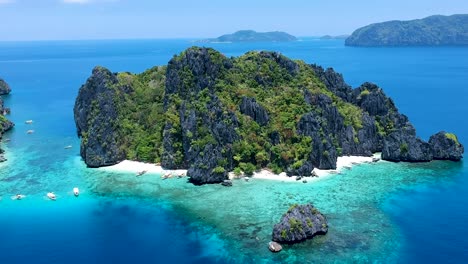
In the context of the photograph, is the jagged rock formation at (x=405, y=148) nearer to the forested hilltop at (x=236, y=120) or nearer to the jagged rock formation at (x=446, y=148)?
the forested hilltop at (x=236, y=120)

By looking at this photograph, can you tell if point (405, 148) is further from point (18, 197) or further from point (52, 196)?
point (18, 197)

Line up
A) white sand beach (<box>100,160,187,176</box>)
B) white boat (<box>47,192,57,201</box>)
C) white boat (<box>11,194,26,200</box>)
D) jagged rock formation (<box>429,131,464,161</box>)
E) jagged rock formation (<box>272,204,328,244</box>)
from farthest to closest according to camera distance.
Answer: jagged rock formation (<box>429,131,464,161</box>)
white sand beach (<box>100,160,187,176</box>)
white boat (<box>11,194,26,200</box>)
white boat (<box>47,192,57,201</box>)
jagged rock formation (<box>272,204,328,244</box>)

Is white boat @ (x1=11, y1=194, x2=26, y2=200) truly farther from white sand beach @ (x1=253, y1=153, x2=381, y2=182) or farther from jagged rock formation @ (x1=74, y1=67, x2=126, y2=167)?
white sand beach @ (x1=253, y1=153, x2=381, y2=182)

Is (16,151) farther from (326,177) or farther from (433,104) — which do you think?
(433,104)

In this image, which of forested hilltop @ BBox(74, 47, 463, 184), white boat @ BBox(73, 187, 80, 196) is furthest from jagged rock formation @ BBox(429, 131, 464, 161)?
white boat @ BBox(73, 187, 80, 196)

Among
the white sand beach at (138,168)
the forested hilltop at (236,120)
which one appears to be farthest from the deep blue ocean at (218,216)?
the forested hilltop at (236,120)

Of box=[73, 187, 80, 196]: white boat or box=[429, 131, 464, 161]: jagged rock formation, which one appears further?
box=[429, 131, 464, 161]: jagged rock formation

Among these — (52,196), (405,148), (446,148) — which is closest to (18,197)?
(52,196)
